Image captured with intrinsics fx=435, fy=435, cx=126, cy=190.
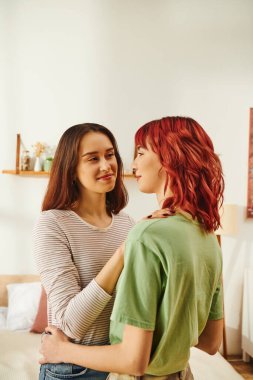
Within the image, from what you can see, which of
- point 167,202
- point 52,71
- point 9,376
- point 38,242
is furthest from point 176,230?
point 52,71

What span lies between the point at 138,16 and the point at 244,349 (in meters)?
3.27

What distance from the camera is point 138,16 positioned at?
4.12 m

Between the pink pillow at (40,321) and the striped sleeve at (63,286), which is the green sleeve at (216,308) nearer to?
the striped sleeve at (63,286)

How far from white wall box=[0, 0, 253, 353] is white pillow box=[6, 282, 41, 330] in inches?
14.1

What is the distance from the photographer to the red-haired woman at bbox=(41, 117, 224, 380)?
37.9 inches

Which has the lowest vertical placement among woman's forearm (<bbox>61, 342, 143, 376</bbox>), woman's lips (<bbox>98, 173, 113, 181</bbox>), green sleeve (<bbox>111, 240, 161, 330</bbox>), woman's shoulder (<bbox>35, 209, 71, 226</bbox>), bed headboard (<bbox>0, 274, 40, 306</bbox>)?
bed headboard (<bbox>0, 274, 40, 306</bbox>)

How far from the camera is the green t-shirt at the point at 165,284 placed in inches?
37.8

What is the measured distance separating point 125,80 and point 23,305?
87.2 inches

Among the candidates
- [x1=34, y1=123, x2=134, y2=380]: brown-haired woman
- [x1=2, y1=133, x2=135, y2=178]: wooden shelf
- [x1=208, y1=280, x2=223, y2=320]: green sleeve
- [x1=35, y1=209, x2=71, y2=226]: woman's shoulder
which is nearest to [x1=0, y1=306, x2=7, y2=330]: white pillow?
[x1=2, y1=133, x2=135, y2=178]: wooden shelf

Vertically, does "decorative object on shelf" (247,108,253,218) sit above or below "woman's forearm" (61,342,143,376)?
above

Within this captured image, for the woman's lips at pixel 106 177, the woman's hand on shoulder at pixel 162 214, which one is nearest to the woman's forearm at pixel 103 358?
the woman's hand on shoulder at pixel 162 214

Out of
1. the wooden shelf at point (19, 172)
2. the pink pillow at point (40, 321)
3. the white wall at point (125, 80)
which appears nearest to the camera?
the pink pillow at point (40, 321)

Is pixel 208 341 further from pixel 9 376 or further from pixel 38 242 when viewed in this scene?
pixel 9 376

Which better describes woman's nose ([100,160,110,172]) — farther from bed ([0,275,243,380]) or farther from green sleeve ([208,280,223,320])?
bed ([0,275,243,380])
